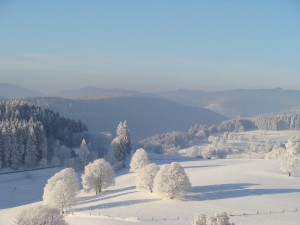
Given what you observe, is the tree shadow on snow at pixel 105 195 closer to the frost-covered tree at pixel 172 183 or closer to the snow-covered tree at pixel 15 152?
the frost-covered tree at pixel 172 183

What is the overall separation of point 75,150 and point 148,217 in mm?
96467

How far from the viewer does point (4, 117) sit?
6117 inches

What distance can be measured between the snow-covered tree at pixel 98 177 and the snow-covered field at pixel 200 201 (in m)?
1.64

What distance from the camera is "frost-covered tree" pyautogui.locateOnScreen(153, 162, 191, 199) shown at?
3071 inches

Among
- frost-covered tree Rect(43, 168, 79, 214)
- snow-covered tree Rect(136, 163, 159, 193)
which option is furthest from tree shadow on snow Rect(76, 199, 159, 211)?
snow-covered tree Rect(136, 163, 159, 193)

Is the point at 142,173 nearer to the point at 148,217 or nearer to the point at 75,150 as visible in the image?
the point at 148,217

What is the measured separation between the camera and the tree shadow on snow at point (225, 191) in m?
78.6

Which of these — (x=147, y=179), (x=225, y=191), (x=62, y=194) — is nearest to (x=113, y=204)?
(x=62, y=194)

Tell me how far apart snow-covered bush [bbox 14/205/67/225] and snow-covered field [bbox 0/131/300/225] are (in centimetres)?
1150

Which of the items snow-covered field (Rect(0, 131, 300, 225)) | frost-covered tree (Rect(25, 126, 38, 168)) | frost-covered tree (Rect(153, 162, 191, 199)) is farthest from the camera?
frost-covered tree (Rect(25, 126, 38, 168))

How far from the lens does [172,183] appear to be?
256ft

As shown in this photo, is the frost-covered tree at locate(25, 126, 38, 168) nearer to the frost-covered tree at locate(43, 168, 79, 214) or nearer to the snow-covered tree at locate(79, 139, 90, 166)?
the snow-covered tree at locate(79, 139, 90, 166)

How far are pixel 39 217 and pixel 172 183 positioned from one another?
2939 cm

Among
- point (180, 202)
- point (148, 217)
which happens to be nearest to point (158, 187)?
point (180, 202)
